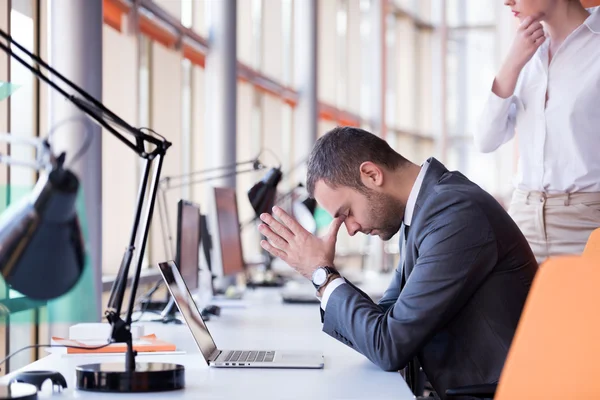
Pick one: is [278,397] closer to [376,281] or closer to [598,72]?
[598,72]

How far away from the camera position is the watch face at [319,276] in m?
1.98

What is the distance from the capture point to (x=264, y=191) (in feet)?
12.4

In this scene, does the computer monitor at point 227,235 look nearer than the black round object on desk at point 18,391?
No

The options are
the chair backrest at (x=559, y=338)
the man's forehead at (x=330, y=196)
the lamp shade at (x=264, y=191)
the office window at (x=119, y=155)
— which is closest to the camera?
the chair backrest at (x=559, y=338)

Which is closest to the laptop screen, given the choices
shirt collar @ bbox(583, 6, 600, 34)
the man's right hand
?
the man's right hand

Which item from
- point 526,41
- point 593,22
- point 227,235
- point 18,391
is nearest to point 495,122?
point 526,41

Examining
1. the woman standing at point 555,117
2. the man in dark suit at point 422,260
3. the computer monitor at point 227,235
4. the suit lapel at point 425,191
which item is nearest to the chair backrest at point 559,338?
the man in dark suit at point 422,260

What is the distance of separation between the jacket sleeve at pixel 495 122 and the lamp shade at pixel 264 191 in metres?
1.15

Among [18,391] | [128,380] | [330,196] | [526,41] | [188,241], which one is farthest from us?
[188,241]

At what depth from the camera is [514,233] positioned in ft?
6.20

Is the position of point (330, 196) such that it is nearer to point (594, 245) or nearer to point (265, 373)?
point (265, 373)

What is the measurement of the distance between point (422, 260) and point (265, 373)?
1.44 ft

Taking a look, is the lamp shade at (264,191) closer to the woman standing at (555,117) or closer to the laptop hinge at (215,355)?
the woman standing at (555,117)

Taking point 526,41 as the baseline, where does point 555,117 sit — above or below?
below
